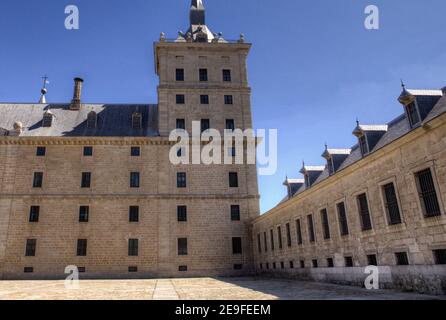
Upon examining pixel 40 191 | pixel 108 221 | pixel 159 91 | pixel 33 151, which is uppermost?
pixel 159 91

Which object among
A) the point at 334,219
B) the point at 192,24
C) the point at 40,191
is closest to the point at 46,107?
the point at 40,191

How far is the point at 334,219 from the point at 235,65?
25126mm

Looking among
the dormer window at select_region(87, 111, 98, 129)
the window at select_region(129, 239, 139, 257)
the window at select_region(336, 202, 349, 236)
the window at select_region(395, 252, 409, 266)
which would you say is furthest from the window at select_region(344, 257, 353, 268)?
the dormer window at select_region(87, 111, 98, 129)

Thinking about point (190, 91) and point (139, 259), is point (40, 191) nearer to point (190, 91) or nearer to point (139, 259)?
point (139, 259)

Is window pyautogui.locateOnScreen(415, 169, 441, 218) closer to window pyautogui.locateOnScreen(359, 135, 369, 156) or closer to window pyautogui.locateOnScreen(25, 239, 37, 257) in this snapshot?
window pyautogui.locateOnScreen(359, 135, 369, 156)

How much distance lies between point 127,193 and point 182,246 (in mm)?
7337

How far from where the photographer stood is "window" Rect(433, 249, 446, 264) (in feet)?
39.4

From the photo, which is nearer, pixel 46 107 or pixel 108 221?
pixel 108 221

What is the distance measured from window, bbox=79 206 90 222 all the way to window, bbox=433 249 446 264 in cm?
2880

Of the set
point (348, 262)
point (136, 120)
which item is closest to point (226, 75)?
point (136, 120)

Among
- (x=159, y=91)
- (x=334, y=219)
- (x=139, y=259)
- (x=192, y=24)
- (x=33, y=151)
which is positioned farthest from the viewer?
(x=192, y=24)

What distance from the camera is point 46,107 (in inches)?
1545

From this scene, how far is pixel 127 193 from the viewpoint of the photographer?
33.5m

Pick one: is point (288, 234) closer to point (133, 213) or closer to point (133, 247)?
point (133, 247)
